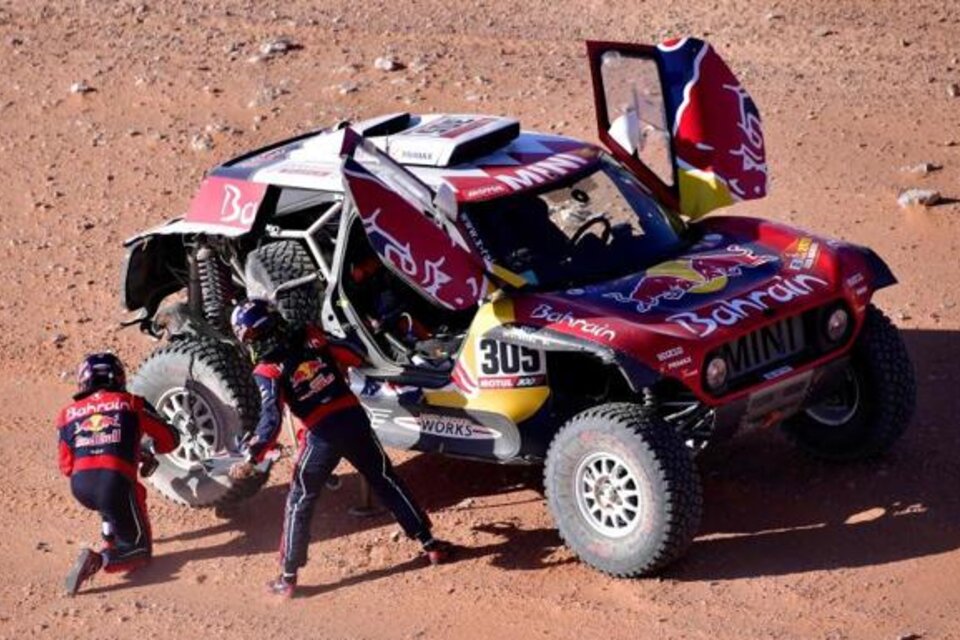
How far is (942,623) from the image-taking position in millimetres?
9164

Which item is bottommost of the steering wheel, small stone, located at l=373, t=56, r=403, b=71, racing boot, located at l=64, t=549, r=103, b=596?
racing boot, located at l=64, t=549, r=103, b=596

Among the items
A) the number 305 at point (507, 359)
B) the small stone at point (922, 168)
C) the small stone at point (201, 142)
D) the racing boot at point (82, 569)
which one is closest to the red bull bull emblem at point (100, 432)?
the racing boot at point (82, 569)

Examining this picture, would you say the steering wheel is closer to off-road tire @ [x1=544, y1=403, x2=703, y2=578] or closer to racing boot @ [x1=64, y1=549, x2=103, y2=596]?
off-road tire @ [x1=544, y1=403, x2=703, y2=578]

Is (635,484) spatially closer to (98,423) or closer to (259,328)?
(259,328)

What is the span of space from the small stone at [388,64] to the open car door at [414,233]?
296 inches

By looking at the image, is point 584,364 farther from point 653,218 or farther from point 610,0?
point 610,0

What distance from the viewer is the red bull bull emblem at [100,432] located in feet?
34.4

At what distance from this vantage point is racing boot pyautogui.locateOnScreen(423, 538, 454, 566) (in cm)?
1020

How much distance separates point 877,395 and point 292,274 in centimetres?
327

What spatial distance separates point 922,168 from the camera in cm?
1490

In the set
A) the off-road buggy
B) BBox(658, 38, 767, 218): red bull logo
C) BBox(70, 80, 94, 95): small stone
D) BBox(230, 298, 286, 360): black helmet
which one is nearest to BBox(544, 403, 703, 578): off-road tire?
the off-road buggy

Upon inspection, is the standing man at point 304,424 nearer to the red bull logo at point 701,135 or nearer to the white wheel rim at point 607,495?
the white wheel rim at point 607,495

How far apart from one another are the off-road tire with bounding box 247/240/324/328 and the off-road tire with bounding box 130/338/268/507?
0.54m

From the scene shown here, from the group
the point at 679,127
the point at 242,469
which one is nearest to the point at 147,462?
the point at 242,469
